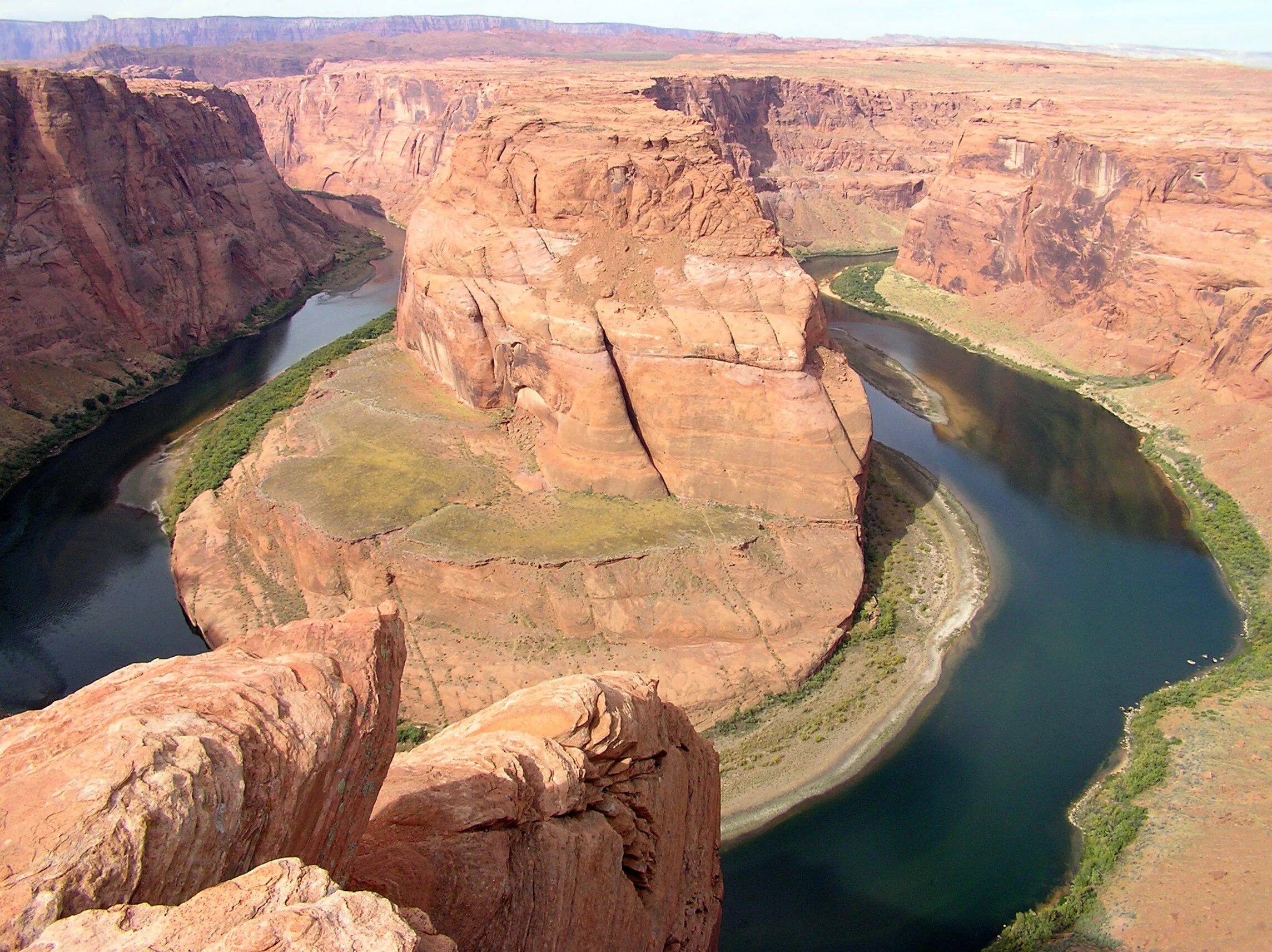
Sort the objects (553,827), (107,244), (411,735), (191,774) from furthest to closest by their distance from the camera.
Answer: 1. (107,244)
2. (411,735)
3. (553,827)
4. (191,774)

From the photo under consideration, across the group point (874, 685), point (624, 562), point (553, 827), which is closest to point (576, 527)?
point (624, 562)

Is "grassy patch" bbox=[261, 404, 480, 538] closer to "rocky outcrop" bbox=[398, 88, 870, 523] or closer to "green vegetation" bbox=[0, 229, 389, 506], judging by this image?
"rocky outcrop" bbox=[398, 88, 870, 523]

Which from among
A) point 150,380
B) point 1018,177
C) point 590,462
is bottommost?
point 150,380

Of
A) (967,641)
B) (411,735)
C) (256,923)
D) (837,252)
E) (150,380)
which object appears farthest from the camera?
(837,252)

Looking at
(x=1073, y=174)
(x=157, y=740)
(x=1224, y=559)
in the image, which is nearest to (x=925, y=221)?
(x=1073, y=174)

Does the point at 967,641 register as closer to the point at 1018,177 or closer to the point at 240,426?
the point at 240,426

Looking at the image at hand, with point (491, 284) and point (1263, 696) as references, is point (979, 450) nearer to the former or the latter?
point (1263, 696)
